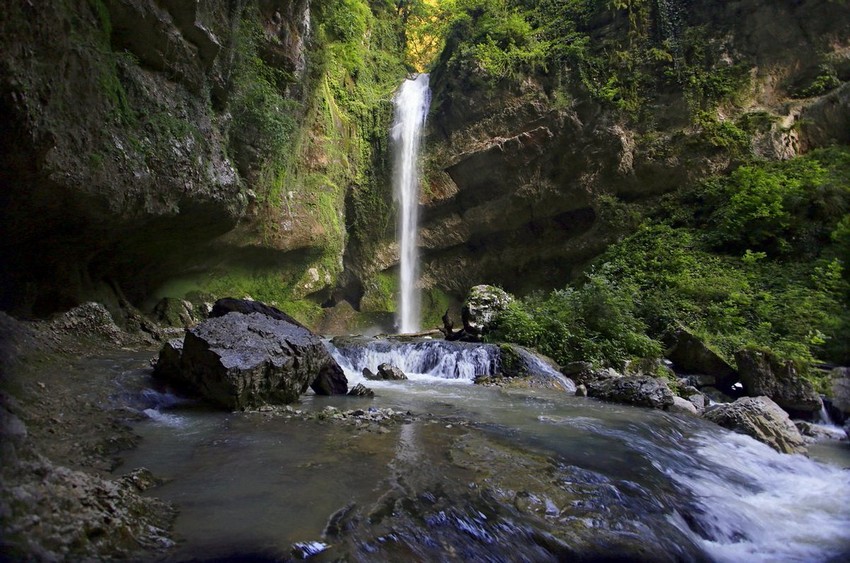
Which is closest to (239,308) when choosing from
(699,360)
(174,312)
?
(174,312)

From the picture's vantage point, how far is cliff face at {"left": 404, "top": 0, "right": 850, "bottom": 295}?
1568cm

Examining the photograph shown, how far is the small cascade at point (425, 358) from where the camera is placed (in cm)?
1007

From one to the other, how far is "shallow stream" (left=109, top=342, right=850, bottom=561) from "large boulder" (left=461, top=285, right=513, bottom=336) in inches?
250

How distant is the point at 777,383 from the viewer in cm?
795

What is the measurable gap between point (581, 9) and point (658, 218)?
9.33m

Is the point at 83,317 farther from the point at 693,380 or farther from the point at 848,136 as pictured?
the point at 848,136

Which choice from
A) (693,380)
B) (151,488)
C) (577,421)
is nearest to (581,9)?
(693,380)

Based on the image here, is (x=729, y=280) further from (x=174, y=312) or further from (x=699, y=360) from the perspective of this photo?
(x=174, y=312)

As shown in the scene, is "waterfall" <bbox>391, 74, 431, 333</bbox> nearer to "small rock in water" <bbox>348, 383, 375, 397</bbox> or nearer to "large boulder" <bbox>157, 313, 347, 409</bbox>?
"small rock in water" <bbox>348, 383, 375, 397</bbox>

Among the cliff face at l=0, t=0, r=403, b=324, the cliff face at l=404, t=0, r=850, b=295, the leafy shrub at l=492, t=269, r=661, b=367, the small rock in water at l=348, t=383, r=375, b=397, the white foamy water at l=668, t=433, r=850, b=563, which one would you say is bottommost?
the white foamy water at l=668, t=433, r=850, b=563

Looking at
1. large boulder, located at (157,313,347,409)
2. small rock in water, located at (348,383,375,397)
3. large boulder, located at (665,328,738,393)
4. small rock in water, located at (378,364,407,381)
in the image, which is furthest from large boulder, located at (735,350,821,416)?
large boulder, located at (157,313,347,409)

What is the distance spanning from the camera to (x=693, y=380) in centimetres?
926

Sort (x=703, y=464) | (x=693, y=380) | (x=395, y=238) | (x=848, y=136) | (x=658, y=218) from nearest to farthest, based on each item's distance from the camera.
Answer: (x=703, y=464) < (x=693, y=380) < (x=848, y=136) < (x=658, y=218) < (x=395, y=238)

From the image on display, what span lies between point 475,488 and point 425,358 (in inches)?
296
